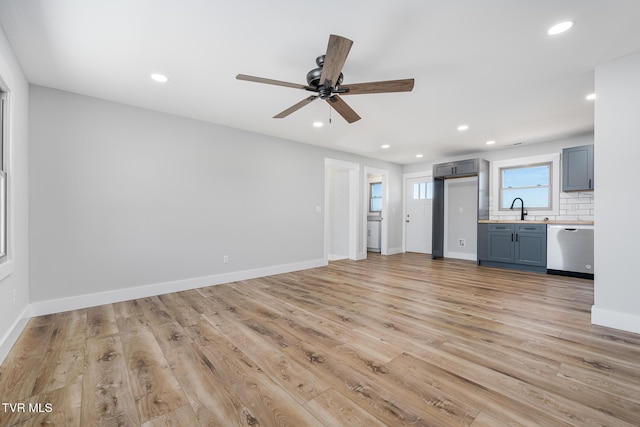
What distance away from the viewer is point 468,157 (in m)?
6.37

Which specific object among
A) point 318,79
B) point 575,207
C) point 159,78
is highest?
point 159,78

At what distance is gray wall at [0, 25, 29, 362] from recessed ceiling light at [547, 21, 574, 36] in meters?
4.10

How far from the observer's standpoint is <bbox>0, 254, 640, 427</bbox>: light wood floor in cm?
146

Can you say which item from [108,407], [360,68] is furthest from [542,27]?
[108,407]

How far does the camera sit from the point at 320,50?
7.55ft

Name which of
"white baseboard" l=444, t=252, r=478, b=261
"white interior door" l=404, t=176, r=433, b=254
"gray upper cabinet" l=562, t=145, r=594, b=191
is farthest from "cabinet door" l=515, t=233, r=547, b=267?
"white interior door" l=404, t=176, r=433, b=254

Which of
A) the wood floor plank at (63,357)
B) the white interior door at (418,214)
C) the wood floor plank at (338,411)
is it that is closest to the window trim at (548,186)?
the white interior door at (418,214)

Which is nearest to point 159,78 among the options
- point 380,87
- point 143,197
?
point 143,197

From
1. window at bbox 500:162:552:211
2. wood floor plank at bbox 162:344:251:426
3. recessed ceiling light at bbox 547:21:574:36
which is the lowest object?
wood floor plank at bbox 162:344:251:426

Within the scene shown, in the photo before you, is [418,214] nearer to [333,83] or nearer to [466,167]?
[466,167]

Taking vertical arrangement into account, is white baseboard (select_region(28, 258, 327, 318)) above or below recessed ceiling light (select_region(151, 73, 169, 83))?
below

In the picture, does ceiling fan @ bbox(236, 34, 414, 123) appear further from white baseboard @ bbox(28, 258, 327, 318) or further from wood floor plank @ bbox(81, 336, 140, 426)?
white baseboard @ bbox(28, 258, 327, 318)

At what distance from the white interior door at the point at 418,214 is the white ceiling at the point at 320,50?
3.61 m

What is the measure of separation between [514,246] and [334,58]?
530 cm
